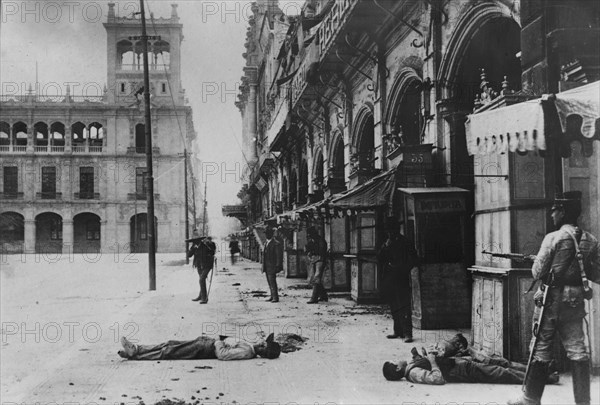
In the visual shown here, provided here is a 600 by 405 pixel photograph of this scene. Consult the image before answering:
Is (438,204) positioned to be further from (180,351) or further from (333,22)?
(333,22)

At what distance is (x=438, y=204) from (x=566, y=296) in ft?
15.7

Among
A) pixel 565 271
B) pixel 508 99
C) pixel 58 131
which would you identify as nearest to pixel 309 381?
pixel 565 271

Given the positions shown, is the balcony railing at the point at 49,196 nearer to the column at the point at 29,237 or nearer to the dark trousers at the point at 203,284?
the column at the point at 29,237

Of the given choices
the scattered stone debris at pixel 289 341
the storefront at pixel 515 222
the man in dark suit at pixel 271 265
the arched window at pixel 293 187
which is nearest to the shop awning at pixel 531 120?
the storefront at pixel 515 222

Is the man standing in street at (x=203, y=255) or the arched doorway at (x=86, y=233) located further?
the arched doorway at (x=86, y=233)

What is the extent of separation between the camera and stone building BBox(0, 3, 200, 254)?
196 feet

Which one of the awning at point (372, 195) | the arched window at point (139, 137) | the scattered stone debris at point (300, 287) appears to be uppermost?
the arched window at point (139, 137)

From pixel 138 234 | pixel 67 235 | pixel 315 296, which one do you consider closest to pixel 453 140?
pixel 315 296

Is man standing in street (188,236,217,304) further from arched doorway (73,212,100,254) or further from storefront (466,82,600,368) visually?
arched doorway (73,212,100,254)

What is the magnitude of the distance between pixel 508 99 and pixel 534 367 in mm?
2917

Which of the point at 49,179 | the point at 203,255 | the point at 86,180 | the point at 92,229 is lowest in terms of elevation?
the point at 203,255

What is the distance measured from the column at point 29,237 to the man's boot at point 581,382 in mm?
60520

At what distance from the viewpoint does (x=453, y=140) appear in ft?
35.2

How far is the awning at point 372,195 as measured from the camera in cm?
1123
